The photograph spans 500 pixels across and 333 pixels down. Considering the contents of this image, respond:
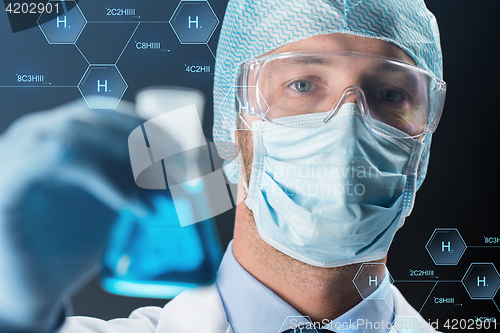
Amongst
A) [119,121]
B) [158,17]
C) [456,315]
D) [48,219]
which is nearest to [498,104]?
[456,315]

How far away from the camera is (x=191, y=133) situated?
4.39 ft

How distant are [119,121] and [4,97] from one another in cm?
39

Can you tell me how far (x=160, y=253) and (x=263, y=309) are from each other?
42cm

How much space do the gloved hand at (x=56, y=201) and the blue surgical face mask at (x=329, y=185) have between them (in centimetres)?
48

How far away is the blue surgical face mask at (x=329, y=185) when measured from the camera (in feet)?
3.24

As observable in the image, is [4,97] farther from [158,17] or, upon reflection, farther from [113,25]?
[158,17]

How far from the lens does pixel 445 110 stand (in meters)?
1.37

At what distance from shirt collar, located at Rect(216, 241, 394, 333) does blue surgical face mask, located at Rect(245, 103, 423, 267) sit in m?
0.16

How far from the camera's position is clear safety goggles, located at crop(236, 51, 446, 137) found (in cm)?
Result: 105
